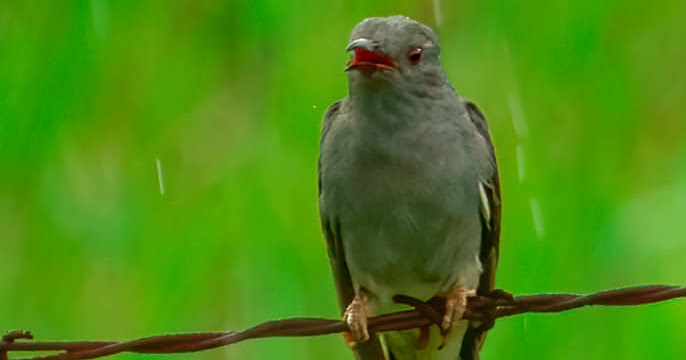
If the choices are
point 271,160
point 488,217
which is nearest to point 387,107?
point 488,217

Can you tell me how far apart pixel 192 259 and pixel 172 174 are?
0.44m

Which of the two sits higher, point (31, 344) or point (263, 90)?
point (263, 90)

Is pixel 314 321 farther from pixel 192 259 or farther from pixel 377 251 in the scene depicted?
pixel 192 259

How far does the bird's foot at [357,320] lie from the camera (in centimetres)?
362

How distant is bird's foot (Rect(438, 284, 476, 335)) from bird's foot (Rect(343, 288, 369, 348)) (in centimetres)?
26

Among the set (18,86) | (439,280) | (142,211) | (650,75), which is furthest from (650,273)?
(18,86)

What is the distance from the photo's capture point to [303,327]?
2.98 meters

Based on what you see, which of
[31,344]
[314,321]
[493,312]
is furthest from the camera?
[493,312]

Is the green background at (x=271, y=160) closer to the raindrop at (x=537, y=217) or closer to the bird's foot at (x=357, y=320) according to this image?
the raindrop at (x=537, y=217)

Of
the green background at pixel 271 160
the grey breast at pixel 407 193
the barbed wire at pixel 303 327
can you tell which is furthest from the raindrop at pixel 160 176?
the barbed wire at pixel 303 327

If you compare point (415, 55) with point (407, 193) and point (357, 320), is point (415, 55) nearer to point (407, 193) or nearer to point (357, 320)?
point (407, 193)

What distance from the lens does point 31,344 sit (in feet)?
8.59

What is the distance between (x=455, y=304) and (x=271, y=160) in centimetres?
164

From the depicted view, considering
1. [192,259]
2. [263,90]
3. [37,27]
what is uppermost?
[37,27]
